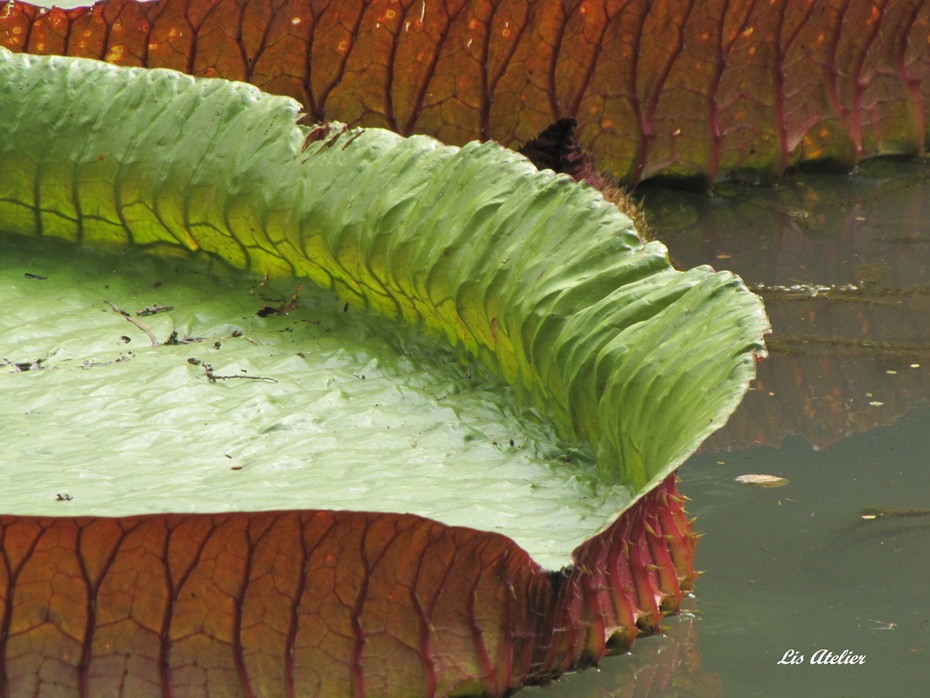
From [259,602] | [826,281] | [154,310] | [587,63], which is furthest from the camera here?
[587,63]

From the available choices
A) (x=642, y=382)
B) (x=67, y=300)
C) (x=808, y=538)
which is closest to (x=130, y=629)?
(x=642, y=382)

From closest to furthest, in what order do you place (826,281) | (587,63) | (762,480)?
1. (762,480)
2. (826,281)
3. (587,63)

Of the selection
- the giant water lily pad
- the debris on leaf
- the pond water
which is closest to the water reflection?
the pond water

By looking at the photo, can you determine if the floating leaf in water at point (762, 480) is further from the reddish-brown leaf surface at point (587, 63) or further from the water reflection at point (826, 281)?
the reddish-brown leaf surface at point (587, 63)

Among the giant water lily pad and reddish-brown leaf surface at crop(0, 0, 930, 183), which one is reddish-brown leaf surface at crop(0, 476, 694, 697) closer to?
the giant water lily pad

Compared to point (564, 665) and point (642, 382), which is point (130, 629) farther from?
point (642, 382)

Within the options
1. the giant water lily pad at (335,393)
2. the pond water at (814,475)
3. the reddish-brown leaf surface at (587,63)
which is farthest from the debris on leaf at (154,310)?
the reddish-brown leaf surface at (587,63)

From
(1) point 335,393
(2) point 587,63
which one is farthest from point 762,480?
(2) point 587,63

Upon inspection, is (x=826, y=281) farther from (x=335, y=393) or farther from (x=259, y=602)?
(x=259, y=602)
